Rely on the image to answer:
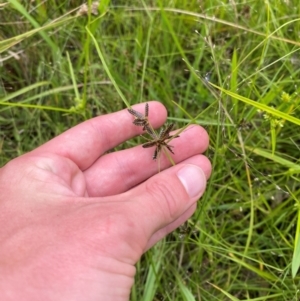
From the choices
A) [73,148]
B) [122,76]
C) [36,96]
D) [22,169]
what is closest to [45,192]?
[22,169]

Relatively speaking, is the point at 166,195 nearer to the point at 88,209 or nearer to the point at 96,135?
the point at 88,209

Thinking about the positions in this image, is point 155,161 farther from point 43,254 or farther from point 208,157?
point 43,254

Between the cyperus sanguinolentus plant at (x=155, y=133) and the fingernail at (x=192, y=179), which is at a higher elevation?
the cyperus sanguinolentus plant at (x=155, y=133)

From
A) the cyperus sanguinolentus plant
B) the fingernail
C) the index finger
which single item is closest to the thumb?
the fingernail

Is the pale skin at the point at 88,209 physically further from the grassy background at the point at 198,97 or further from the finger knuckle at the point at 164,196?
the grassy background at the point at 198,97

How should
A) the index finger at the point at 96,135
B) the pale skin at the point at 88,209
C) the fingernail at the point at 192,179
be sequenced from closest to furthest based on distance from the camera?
the pale skin at the point at 88,209
the fingernail at the point at 192,179
the index finger at the point at 96,135

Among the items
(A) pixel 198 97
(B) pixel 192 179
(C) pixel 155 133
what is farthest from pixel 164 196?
(A) pixel 198 97

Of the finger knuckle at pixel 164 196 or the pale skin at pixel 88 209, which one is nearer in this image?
the pale skin at pixel 88 209

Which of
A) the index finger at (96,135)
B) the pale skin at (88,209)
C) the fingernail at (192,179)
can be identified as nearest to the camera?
the pale skin at (88,209)

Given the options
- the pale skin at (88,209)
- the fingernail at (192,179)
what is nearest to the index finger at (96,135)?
the pale skin at (88,209)
